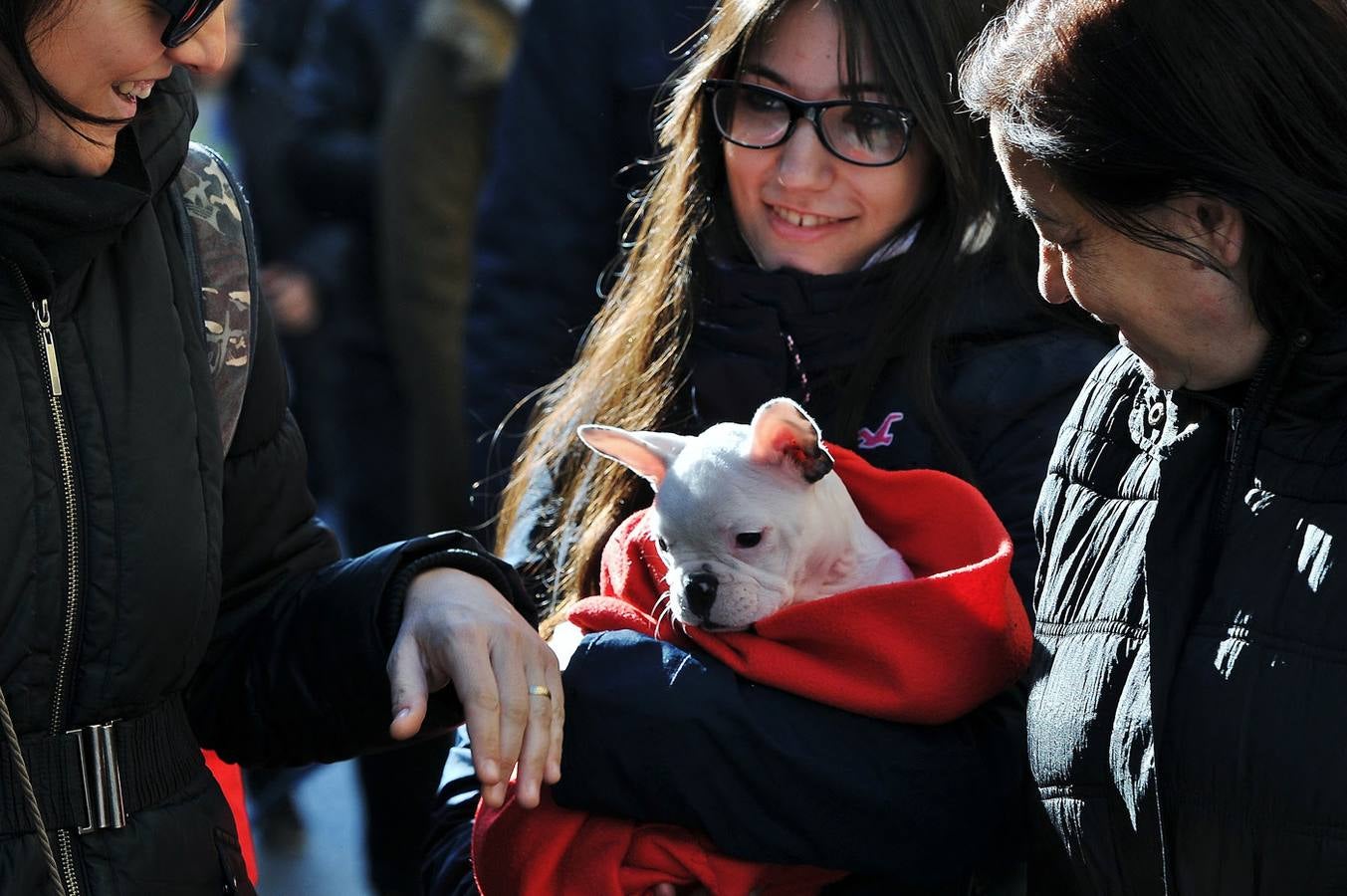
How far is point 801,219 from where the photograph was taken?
2426mm

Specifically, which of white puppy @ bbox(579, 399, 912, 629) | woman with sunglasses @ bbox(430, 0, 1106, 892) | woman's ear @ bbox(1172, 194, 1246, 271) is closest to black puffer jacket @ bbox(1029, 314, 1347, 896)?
woman's ear @ bbox(1172, 194, 1246, 271)

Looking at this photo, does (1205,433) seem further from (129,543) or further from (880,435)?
(129,543)

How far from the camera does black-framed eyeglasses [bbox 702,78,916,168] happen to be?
236cm

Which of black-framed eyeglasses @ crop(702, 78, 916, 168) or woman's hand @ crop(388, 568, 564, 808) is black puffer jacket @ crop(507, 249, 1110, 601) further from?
woman's hand @ crop(388, 568, 564, 808)

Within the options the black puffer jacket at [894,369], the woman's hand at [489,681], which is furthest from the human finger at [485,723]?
the black puffer jacket at [894,369]

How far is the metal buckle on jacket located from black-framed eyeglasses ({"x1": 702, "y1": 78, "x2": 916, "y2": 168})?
1.30 m

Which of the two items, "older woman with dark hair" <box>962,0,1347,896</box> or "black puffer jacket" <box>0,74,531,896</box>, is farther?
"black puffer jacket" <box>0,74,531,896</box>

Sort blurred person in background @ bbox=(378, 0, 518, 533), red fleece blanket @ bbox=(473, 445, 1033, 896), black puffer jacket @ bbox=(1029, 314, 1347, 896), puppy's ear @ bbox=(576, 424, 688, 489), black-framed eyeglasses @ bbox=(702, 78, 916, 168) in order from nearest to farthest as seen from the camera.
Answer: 1. black puffer jacket @ bbox=(1029, 314, 1347, 896)
2. red fleece blanket @ bbox=(473, 445, 1033, 896)
3. puppy's ear @ bbox=(576, 424, 688, 489)
4. black-framed eyeglasses @ bbox=(702, 78, 916, 168)
5. blurred person in background @ bbox=(378, 0, 518, 533)

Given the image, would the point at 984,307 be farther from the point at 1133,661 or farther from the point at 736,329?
the point at 1133,661

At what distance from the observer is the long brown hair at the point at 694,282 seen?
7.64 ft

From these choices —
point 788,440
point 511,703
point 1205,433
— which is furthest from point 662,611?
point 1205,433

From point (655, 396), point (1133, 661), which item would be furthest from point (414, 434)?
point (1133, 661)

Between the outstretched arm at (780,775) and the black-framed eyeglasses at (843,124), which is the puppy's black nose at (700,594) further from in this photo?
the black-framed eyeglasses at (843,124)

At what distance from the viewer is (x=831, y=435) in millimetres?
2293
